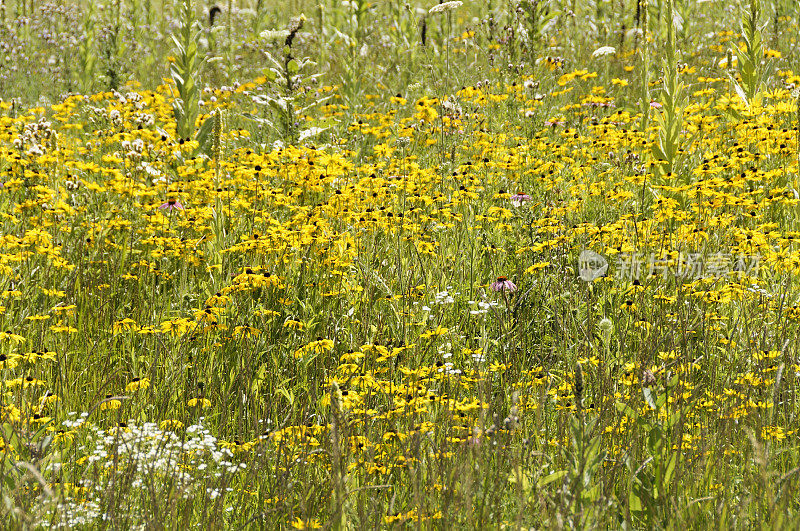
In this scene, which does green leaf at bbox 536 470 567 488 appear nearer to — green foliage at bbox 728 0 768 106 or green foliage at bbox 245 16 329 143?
green foliage at bbox 245 16 329 143

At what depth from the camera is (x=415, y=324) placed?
3.38 metres

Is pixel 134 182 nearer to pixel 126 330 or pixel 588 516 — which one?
pixel 126 330

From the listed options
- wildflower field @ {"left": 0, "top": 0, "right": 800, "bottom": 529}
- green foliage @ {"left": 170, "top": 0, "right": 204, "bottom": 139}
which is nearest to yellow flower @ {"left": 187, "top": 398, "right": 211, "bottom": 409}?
wildflower field @ {"left": 0, "top": 0, "right": 800, "bottom": 529}

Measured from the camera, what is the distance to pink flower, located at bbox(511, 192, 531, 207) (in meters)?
4.83

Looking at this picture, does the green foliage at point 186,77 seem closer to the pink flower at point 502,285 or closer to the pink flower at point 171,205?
the pink flower at point 171,205

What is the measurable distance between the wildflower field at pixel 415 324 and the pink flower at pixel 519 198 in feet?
0.05

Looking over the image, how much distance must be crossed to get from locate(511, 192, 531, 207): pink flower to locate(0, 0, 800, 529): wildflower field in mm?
16

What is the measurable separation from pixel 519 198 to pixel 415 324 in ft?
5.72

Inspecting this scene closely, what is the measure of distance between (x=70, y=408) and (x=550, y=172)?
3.57 meters

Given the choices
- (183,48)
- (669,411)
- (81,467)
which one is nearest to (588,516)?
(669,411)

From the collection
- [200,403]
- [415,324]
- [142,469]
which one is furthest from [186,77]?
[142,469]

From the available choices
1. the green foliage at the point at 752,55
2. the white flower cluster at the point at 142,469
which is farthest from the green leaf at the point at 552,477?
the green foliage at the point at 752,55

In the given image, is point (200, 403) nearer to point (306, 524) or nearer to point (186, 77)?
point (306, 524)

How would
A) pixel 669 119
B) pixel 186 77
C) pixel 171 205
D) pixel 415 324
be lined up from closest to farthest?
pixel 415 324
pixel 171 205
pixel 669 119
pixel 186 77
